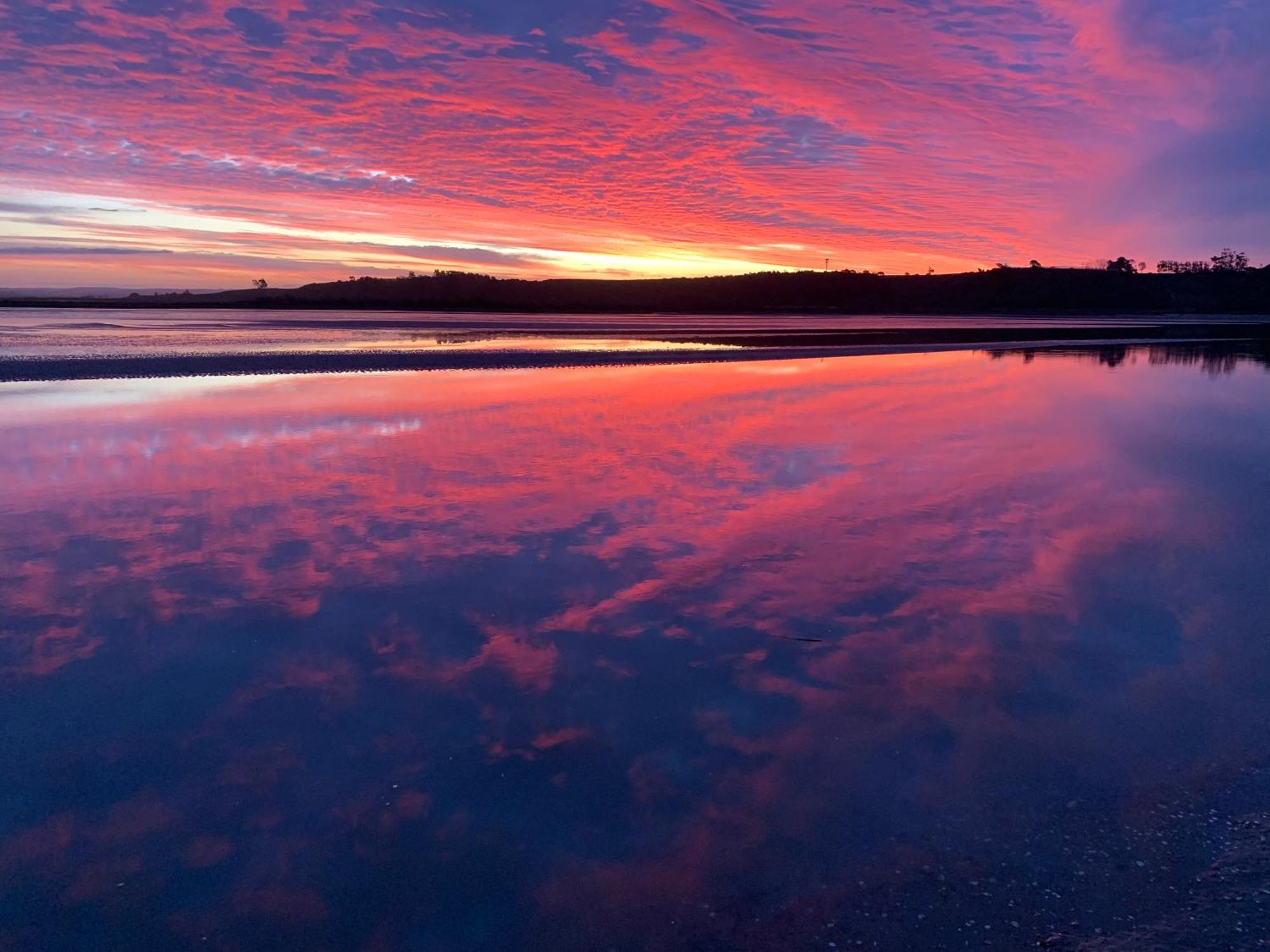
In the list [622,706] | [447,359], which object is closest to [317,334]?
[447,359]

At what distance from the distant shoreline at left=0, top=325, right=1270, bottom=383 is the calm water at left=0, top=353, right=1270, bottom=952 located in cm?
1154

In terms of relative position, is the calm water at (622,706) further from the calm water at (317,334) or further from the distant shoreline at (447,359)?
the calm water at (317,334)

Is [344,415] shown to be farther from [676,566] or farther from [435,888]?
[435,888]

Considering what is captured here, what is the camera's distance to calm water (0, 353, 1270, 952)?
10.5ft

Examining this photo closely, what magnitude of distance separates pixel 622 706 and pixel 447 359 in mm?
22412

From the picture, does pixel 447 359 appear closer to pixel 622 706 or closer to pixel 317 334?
pixel 317 334

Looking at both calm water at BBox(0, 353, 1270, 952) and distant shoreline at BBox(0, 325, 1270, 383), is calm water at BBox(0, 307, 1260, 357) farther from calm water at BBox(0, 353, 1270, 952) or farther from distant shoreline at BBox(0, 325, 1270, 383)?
calm water at BBox(0, 353, 1270, 952)

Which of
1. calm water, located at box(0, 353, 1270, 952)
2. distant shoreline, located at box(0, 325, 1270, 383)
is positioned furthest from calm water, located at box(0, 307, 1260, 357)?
calm water, located at box(0, 353, 1270, 952)

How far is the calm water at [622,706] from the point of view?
3205 mm

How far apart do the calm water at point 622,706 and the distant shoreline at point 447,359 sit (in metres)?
Answer: 11.5

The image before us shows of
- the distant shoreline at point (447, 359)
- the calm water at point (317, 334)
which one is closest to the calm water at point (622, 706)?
the distant shoreline at point (447, 359)

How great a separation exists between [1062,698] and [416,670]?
12.9ft

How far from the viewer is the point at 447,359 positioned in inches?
1013

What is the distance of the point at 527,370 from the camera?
2344cm
